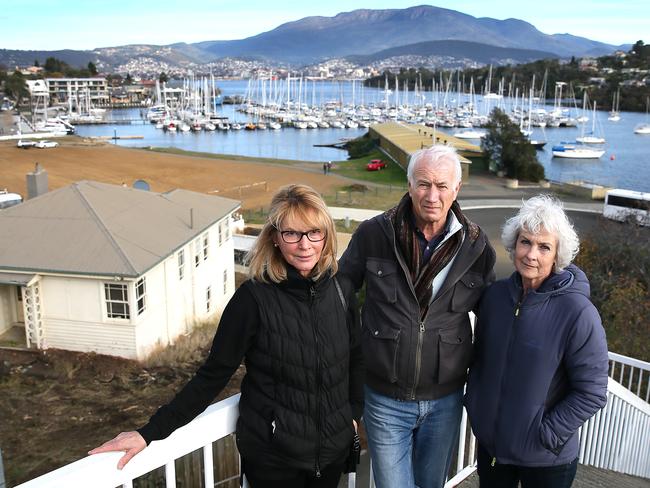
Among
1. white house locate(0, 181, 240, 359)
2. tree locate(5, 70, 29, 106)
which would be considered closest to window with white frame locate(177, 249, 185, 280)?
white house locate(0, 181, 240, 359)

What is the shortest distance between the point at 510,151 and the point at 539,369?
39.2m

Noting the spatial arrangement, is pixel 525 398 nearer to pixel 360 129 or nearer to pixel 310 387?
pixel 310 387

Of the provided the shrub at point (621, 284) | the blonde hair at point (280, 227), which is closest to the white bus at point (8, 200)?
the shrub at point (621, 284)

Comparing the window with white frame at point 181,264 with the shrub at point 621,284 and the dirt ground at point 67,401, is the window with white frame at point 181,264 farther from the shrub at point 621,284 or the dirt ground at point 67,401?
the shrub at point 621,284

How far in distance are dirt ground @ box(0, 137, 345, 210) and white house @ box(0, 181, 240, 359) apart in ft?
55.9

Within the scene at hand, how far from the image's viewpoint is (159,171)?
4516 cm

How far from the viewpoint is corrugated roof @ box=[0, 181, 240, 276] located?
12953 mm

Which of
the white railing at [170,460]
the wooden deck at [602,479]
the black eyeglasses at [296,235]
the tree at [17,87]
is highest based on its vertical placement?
the tree at [17,87]

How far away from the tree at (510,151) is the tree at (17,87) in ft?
317

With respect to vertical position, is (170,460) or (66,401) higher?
(170,460)

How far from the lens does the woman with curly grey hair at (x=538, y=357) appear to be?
8.25 ft

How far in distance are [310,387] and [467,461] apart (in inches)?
92.0

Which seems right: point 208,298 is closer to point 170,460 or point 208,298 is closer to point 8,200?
point 170,460

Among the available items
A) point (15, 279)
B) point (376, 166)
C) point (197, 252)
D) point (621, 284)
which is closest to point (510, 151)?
point (376, 166)
